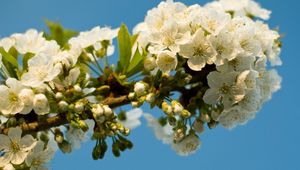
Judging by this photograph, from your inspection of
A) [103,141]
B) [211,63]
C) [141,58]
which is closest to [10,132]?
[103,141]

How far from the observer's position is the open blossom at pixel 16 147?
3201 millimetres

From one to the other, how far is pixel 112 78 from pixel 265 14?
1619mm

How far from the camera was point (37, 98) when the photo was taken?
317cm

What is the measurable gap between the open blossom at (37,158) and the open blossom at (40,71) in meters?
0.39

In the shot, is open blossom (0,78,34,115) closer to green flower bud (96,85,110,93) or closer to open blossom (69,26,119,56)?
green flower bud (96,85,110,93)

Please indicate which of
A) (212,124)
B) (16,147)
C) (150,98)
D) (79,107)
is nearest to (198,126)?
(212,124)

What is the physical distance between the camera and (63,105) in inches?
126

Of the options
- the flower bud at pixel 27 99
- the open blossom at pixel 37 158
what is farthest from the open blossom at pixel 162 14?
the open blossom at pixel 37 158

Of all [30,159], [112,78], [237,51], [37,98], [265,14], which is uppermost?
[265,14]

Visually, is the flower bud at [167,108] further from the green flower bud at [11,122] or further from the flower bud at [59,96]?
the green flower bud at [11,122]

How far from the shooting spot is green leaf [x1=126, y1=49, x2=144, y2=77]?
3.73m

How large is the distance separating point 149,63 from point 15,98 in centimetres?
96

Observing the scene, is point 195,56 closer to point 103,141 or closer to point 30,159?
point 103,141

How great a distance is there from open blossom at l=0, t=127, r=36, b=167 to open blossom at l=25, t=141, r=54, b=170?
0.03 m
